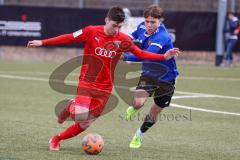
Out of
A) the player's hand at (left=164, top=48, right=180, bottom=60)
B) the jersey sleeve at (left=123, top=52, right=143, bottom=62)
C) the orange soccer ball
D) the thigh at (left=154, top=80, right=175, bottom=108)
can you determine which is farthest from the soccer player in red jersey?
the thigh at (left=154, top=80, right=175, bottom=108)

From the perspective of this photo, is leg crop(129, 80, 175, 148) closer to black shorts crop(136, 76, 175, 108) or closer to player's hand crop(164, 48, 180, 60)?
black shorts crop(136, 76, 175, 108)

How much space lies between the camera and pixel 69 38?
30.7ft

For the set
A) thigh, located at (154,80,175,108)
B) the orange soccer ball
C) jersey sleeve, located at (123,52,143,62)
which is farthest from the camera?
thigh, located at (154,80,175,108)

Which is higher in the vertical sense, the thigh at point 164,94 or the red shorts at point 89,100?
the red shorts at point 89,100

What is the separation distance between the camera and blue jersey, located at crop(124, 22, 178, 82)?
10.5 m

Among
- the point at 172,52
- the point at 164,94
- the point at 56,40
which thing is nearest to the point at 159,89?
the point at 164,94

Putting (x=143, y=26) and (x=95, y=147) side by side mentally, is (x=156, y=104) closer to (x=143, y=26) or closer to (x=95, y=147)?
(x=143, y=26)

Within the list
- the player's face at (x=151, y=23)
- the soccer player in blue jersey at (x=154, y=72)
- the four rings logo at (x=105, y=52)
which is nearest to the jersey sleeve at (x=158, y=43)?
the soccer player in blue jersey at (x=154, y=72)

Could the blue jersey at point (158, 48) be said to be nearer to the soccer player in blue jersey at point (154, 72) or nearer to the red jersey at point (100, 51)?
the soccer player in blue jersey at point (154, 72)

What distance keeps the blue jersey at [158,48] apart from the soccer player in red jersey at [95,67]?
2.87ft

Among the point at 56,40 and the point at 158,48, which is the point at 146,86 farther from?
the point at 56,40

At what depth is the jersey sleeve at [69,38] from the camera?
923 centimetres

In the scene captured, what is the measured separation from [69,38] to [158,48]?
5.21ft

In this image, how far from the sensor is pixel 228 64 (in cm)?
2794
